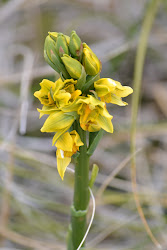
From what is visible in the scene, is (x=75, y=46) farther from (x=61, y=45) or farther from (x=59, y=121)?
(x=59, y=121)

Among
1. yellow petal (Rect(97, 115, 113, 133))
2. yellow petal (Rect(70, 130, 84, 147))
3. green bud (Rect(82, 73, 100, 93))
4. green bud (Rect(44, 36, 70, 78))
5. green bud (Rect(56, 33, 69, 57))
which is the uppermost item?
green bud (Rect(56, 33, 69, 57))

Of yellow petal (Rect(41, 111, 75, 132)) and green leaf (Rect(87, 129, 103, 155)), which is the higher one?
yellow petal (Rect(41, 111, 75, 132))

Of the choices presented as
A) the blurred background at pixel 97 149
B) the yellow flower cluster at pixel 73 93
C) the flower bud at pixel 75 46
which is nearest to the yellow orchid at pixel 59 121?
the yellow flower cluster at pixel 73 93

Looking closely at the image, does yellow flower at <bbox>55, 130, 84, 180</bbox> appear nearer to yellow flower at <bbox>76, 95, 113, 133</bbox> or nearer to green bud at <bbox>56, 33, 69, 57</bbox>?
yellow flower at <bbox>76, 95, 113, 133</bbox>

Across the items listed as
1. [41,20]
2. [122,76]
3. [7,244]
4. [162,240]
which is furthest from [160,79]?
[7,244]

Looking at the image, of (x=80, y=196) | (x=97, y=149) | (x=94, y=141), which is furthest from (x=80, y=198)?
(x=97, y=149)

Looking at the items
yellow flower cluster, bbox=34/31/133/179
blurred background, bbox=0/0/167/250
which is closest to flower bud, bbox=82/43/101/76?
yellow flower cluster, bbox=34/31/133/179

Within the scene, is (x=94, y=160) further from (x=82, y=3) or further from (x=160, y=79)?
(x=82, y=3)

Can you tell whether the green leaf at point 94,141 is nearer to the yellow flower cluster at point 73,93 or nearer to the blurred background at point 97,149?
the yellow flower cluster at point 73,93
